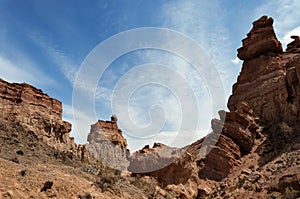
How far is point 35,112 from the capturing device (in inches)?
926

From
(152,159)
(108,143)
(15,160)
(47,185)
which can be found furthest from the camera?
(108,143)

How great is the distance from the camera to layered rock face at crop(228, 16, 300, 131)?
40.6m

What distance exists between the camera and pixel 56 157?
1872cm

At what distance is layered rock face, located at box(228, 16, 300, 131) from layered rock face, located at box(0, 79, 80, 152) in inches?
1215

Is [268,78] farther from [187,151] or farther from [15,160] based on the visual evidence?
[15,160]

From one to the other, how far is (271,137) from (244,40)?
22940 mm

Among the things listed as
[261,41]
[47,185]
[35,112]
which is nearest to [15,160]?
[47,185]

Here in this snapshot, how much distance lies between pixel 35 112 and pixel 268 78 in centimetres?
3743

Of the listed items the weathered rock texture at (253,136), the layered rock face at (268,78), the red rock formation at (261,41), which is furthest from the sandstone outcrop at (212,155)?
the red rock formation at (261,41)

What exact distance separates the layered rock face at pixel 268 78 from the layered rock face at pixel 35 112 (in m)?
30.9

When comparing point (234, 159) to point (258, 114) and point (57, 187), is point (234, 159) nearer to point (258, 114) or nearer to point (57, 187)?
point (258, 114)

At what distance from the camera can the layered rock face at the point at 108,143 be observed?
39.8 m

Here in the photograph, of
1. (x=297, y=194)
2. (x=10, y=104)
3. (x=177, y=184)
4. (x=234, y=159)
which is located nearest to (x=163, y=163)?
(x=177, y=184)

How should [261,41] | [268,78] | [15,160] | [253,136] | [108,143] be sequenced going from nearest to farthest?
1. [15,160]
2. [253,136]
3. [108,143]
4. [268,78]
5. [261,41]
